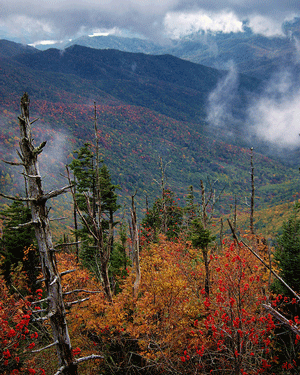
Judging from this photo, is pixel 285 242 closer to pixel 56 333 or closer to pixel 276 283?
pixel 276 283

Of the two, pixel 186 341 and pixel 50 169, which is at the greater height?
pixel 186 341

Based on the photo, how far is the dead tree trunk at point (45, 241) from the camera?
708 cm

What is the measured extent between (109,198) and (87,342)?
1401cm

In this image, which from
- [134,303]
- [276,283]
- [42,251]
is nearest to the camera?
[42,251]

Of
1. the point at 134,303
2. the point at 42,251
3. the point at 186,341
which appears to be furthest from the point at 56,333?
the point at 186,341

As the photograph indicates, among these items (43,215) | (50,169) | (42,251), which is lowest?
(50,169)

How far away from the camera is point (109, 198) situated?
26.4 meters

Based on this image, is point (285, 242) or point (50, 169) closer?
point (285, 242)

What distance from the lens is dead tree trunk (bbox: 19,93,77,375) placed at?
7078 mm

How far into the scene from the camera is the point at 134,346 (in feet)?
48.2

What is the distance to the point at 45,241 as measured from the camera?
7336mm

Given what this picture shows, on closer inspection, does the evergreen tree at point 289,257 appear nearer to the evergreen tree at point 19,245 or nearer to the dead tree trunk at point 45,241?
the dead tree trunk at point 45,241

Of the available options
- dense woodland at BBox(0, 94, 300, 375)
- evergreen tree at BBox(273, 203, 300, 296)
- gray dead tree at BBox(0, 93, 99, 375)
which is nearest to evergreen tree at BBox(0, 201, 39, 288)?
dense woodland at BBox(0, 94, 300, 375)

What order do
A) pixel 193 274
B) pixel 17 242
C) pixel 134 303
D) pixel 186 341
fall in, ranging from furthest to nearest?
pixel 17 242, pixel 193 274, pixel 134 303, pixel 186 341
